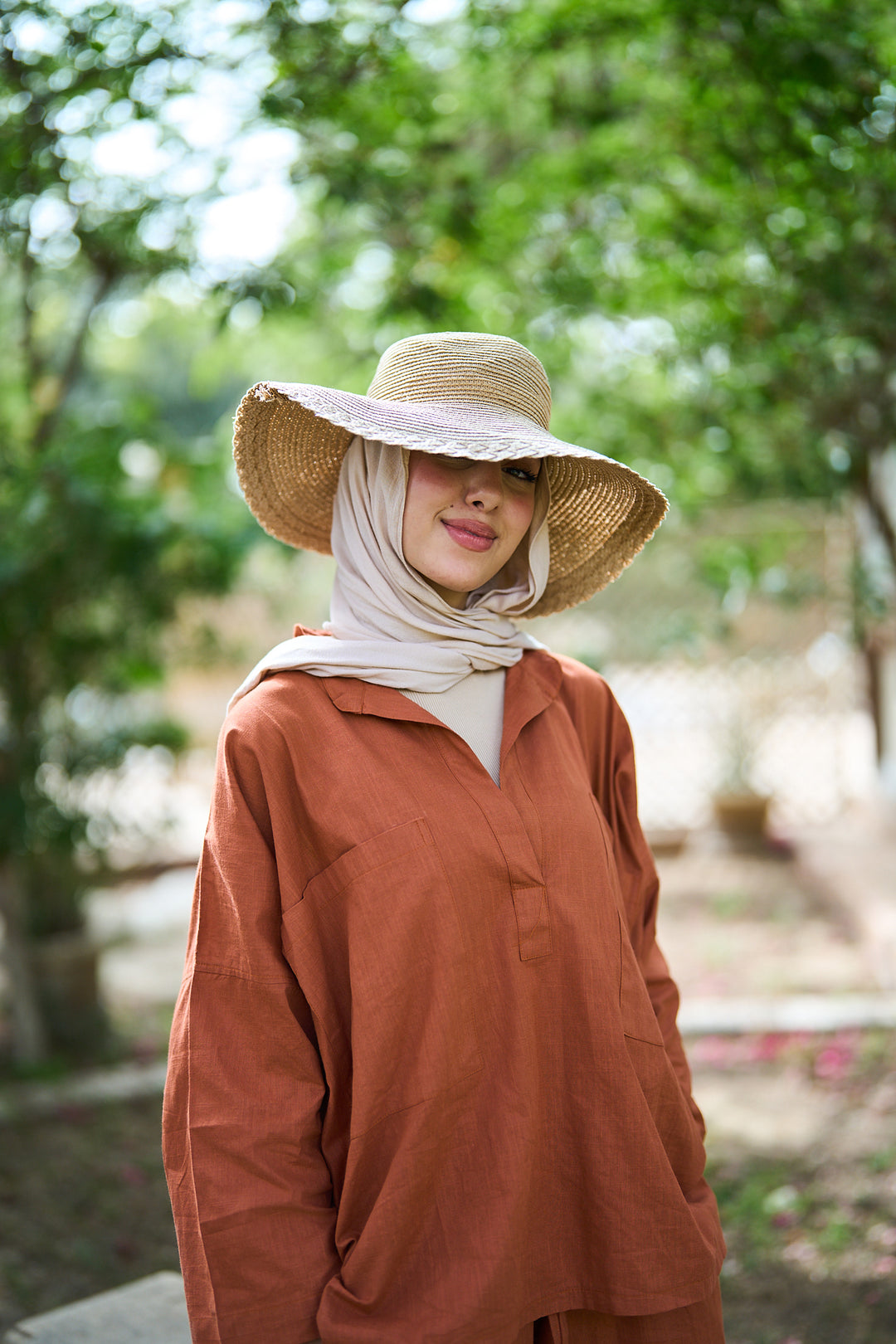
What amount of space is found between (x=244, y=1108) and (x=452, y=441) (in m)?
0.82

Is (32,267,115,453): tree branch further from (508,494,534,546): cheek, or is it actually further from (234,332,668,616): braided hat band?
(508,494,534,546): cheek

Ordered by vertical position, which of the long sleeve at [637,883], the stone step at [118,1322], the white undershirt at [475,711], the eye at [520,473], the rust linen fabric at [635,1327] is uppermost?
the eye at [520,473]

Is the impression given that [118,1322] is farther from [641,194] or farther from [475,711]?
[641,194]

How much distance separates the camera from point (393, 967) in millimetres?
1292

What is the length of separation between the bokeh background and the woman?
1562 mm

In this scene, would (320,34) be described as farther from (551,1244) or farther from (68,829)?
(551,1244)

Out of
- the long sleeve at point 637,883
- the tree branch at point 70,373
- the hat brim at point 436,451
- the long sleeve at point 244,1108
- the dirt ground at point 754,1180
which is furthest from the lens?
the tree branch at point 70,373

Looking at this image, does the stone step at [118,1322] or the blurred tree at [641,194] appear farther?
the blurred tree at [641,194]

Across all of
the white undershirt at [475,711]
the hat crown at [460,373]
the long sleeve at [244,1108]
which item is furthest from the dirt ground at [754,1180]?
the hat crown at [460,373]

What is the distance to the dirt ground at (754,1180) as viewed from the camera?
2.67 metres

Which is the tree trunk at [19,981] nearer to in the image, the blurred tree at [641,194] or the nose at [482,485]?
the blurred tree at [641,194]

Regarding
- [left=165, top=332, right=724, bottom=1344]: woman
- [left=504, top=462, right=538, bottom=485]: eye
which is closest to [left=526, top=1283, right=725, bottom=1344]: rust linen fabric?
[left=165, top=332, right=724, bottom=1344]: woman

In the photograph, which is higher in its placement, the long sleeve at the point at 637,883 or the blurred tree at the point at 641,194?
the blurred tree at the point at 641,194

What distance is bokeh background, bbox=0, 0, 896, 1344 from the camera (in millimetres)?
2973
